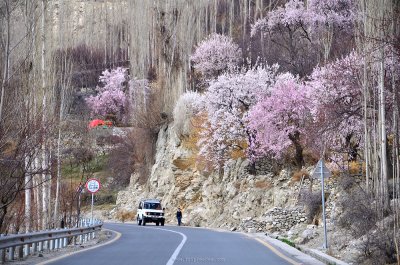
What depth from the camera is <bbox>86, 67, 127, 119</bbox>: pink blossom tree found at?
7869cm

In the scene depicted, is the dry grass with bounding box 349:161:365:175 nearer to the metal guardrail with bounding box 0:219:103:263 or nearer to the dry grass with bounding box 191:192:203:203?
the metal guardrail with bounding box 0:219:103:263

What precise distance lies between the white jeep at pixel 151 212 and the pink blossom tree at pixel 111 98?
1338 inches

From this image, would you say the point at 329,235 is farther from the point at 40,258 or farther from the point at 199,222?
the point at 199,222

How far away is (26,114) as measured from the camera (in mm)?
18328

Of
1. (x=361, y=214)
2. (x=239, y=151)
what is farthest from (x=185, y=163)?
(x=361, y=214)

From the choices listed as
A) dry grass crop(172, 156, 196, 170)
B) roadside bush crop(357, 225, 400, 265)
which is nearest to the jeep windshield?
dry grass crop(172, 156, 196, 170)

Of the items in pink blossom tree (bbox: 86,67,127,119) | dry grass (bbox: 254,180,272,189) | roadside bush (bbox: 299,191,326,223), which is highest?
pink blossom tree (bbox: 86,67,127,119)

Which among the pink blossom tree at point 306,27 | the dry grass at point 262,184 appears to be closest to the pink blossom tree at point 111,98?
the pink blossom tree at point 306,27

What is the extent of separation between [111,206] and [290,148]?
1099 inches

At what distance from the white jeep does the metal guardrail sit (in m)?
19.8

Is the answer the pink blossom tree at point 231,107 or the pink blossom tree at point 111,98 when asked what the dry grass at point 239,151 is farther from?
the pink blossom tree at point 111,98

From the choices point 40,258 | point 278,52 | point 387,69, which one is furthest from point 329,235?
point 278,52

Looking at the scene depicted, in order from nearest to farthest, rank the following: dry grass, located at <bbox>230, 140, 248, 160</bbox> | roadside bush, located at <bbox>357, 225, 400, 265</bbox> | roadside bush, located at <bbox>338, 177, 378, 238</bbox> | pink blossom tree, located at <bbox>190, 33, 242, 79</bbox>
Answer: roadside bush, located at <bbox>357, 225, 400, 265</bbox> → roadside bush, located at <bbox>338, 177, 378, 238</bbox> → dry grass, located at <bbox>230, 140, 248, 160</bbox> → pink blossom tree, located at <bbox>190, 33, 242, 79</bbox>

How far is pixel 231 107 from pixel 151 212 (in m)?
9.94
